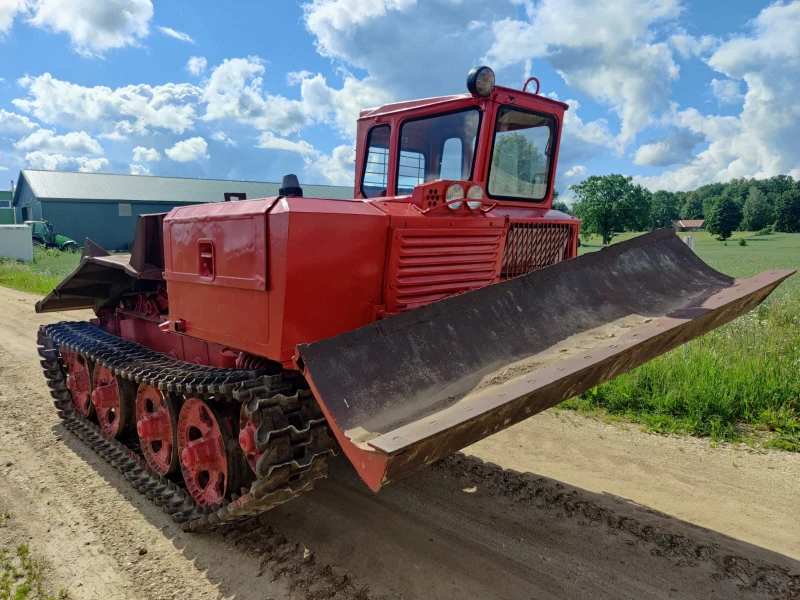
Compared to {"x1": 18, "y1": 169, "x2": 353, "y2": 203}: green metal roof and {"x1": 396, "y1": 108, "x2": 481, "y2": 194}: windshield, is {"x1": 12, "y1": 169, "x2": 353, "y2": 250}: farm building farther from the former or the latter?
{"x1": 396, "y1": 108, "x2": 481, "y2": 194}: windshield

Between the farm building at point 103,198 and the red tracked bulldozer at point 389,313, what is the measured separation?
3176cm

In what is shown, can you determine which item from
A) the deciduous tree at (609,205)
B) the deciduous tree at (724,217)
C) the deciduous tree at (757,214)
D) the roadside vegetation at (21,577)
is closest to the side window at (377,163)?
the roadside vegetation at (21,577)

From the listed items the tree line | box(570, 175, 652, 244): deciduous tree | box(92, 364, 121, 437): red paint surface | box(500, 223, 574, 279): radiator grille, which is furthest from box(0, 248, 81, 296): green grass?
box(570, 175, 652, 244): deciduous tree

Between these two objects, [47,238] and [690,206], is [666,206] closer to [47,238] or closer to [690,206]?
[690,206]

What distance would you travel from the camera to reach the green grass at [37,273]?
57.4 feet

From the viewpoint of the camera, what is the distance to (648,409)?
6.24 m

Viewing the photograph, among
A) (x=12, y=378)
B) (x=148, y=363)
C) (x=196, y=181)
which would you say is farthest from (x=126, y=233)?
(x=148, y=363)

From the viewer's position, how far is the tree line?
199 feet

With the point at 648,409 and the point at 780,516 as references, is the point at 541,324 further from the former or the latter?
the point at 648,409

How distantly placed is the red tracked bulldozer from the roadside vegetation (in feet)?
2.76

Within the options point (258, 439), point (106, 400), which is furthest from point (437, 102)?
point (106, 400)

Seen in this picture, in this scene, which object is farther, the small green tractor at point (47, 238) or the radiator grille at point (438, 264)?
the small green tractor at point (47, 238)

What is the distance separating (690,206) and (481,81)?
110632 millimetres

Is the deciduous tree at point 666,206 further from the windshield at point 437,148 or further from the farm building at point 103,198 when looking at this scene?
the windshield at point 437,148
